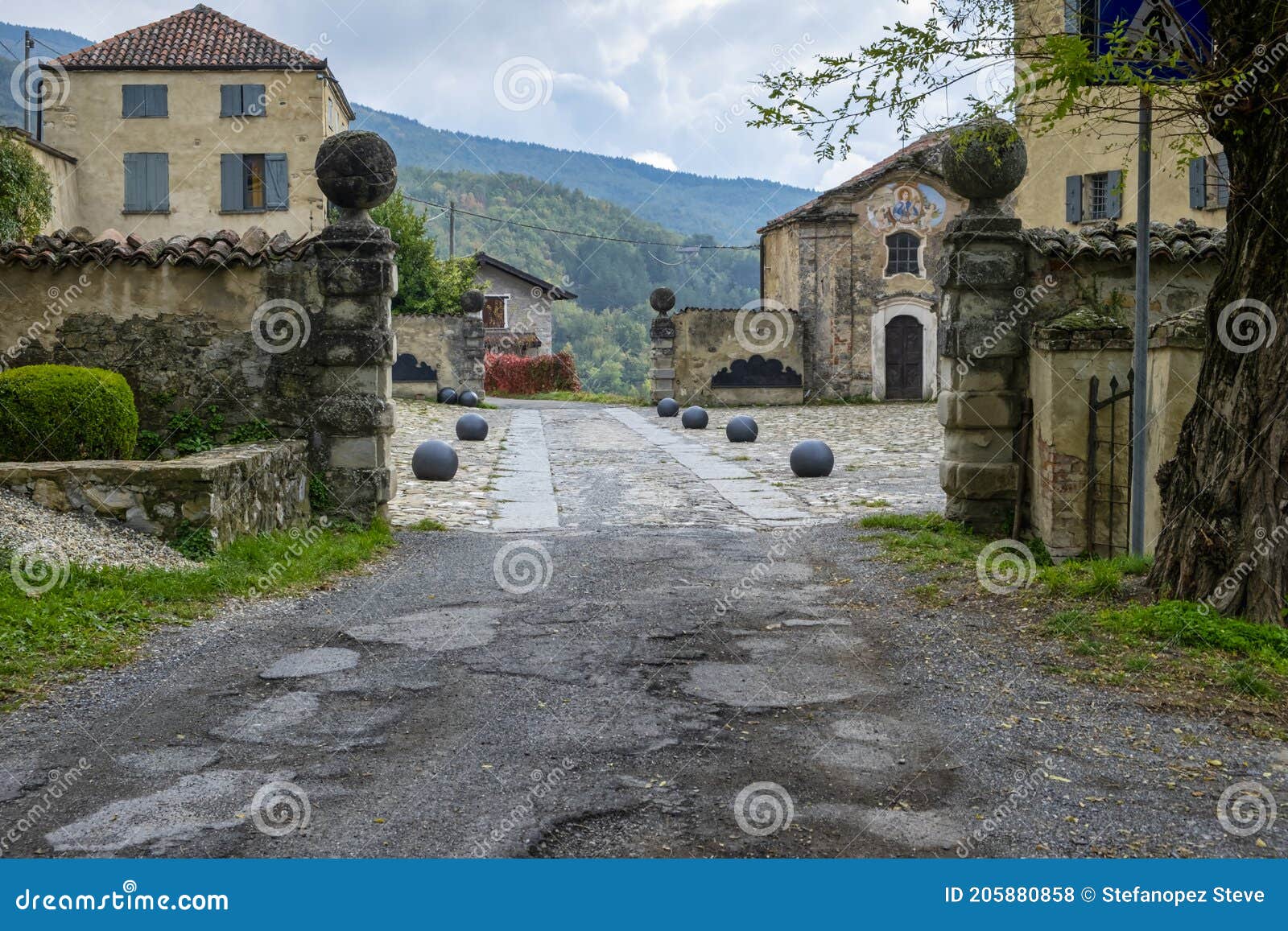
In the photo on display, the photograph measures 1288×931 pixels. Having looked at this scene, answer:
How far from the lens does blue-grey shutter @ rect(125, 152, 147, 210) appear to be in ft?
102

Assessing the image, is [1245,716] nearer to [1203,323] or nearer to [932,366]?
[1203,323]

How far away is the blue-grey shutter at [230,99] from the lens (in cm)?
3122

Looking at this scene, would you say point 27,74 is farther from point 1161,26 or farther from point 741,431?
point 1161,26

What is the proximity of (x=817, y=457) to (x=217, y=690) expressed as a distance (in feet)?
30.8

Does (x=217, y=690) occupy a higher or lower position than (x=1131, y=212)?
lower

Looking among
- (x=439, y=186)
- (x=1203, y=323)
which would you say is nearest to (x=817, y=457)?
(x=1203, y=323)

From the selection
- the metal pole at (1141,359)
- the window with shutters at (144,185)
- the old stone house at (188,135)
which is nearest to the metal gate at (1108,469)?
the metal pole at (1141,359)

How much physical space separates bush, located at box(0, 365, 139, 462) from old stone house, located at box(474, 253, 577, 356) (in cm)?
4163

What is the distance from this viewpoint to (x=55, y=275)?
372 inches

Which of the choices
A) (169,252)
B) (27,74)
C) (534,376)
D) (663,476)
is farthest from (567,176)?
(169,252)

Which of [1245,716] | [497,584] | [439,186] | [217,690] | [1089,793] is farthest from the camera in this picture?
[439,186]

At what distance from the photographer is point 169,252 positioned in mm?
9273

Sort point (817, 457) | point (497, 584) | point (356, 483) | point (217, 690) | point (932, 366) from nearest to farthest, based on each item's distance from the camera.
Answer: point (217, 690) < point (497, 584) < point (356, 483) < point (817, 457) < point (932, 366)

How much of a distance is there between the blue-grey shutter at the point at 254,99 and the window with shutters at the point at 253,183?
113 centimetres
